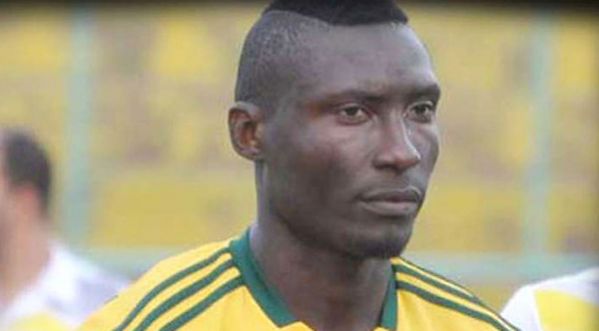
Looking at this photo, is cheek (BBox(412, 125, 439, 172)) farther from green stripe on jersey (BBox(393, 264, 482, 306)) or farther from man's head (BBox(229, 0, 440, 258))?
green stripe on jersey (BBox(393, 264, 482, 306))

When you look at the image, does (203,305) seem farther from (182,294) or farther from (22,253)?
(22,253)

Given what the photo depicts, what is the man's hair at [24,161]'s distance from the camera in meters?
6.92

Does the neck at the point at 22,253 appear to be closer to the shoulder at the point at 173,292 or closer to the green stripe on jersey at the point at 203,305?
the shoulder at the point at 173,292

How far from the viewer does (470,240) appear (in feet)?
35.0

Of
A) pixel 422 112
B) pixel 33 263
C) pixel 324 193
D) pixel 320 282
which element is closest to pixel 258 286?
pixel 320 282

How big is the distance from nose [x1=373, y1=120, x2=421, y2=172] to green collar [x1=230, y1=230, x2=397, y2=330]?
0.36 metres

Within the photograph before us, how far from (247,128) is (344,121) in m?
0.30

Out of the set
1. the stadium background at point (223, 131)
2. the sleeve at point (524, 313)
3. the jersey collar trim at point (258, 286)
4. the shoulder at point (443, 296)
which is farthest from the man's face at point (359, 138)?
the stadium background at point (223, 131)

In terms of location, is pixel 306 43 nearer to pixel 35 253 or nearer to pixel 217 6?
pixel 35 253

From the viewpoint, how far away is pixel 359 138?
11.1 ft

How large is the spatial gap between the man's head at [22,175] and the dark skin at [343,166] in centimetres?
341

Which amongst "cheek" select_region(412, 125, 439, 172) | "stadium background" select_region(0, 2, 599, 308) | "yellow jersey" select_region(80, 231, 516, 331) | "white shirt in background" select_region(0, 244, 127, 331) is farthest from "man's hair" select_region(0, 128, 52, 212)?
"cheek" select_region(412, 125, 439, 172)

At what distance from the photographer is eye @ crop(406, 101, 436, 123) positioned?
3.42 metres

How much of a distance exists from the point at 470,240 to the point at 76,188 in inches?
89.3
